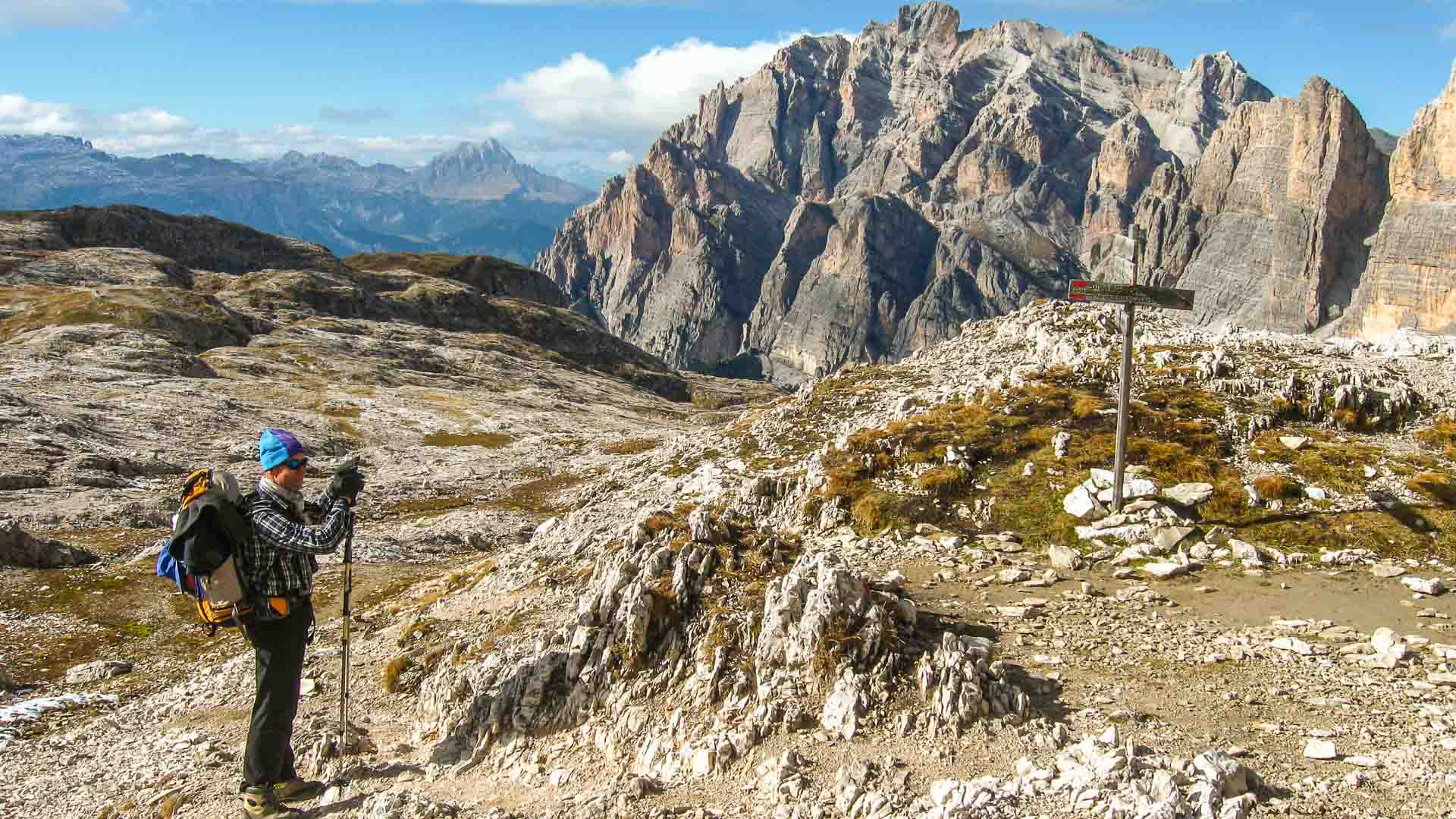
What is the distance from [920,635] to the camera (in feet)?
52.3

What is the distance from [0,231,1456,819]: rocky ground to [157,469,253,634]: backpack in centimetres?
382

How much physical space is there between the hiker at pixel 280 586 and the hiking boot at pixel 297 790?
0.02m

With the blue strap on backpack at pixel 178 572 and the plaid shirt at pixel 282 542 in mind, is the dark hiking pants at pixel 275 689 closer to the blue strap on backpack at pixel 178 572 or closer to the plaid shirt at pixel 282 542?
the plaid shirt at pixel 282 542

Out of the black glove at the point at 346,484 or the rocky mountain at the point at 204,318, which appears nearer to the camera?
the black glove at the point at 346,484

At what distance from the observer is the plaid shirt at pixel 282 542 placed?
13125 mm

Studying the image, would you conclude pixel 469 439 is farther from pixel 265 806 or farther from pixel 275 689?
pixel 275 689

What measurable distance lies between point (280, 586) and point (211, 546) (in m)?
1.20

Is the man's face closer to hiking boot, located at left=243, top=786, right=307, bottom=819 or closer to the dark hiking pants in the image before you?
the dark hiking pants

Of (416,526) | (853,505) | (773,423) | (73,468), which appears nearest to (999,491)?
(853,505)

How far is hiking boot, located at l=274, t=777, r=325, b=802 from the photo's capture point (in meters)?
14.4

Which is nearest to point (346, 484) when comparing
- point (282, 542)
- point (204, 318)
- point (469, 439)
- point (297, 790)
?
point (282, 542)

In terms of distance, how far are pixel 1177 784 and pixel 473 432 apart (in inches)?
3728

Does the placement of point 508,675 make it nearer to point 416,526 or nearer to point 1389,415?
point 1389,415

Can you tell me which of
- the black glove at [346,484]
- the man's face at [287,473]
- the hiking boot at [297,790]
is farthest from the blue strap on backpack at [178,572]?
the hiking boot at [297,790]
